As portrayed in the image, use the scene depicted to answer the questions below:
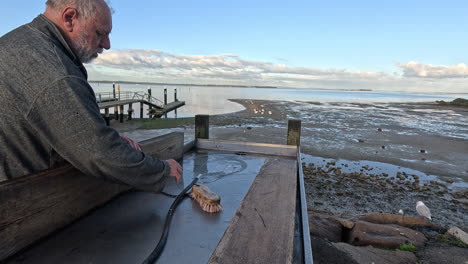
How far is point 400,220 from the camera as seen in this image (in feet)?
19.1

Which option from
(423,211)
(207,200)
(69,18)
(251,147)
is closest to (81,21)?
(69,18)

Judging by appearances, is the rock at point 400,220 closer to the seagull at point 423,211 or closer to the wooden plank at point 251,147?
the seagull at point 423,211

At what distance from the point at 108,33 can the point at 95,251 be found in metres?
1.36

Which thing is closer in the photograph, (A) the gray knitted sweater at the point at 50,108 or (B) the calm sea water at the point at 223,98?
(A) the gray knitted sweater at the point at 50,108

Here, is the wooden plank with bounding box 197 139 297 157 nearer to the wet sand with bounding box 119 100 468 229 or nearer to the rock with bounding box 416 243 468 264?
the wet sand with bounding box 119 100 468 229

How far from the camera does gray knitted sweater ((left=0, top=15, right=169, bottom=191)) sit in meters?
1.33

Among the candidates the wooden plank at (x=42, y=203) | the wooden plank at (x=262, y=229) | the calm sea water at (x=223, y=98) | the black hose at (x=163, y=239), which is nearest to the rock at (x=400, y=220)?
the wooden plank at (x=262, y=229)

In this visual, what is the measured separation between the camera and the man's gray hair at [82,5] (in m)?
1.54

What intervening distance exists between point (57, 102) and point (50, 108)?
5cm

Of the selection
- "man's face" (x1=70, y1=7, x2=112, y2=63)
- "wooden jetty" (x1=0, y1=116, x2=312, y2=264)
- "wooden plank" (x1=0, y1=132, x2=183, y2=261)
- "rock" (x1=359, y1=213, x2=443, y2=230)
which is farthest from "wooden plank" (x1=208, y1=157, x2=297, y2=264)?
"rock" (x1=359, y1=213, x2=443, y2=230)

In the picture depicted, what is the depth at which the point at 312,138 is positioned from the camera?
15.4 metres

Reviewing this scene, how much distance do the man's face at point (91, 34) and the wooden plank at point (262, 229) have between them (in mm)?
1372

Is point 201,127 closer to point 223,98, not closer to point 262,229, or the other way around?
point 262,229

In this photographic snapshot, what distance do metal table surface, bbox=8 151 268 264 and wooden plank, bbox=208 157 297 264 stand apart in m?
0.25
